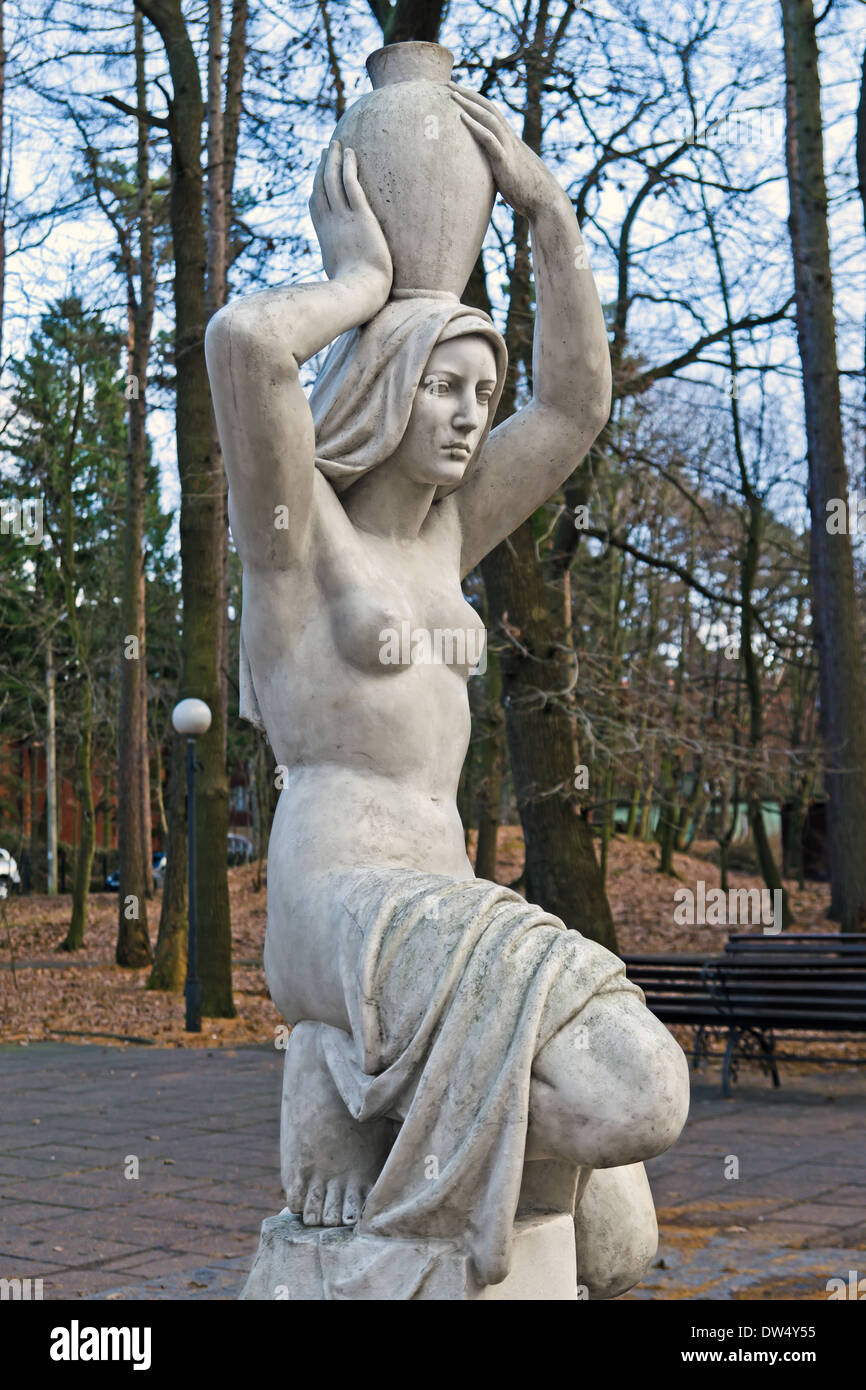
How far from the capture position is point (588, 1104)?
261cm

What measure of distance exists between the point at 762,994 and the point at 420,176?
22.4 feet

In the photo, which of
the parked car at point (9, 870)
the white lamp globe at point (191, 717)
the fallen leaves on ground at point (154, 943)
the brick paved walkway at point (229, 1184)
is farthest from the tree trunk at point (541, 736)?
the parked car at point (9, 870)

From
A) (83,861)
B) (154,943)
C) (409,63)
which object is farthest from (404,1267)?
(154,943)

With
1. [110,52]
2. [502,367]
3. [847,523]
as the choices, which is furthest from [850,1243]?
[110,52]

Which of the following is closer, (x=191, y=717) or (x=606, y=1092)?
(x=606, y=1092)

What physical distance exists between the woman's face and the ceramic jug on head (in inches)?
8.1

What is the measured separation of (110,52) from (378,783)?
12.1 m

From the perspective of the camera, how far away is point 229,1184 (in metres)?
6.57

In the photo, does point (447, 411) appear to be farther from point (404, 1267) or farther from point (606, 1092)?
point (404, 1267)

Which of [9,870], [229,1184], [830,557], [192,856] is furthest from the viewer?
[9,870]

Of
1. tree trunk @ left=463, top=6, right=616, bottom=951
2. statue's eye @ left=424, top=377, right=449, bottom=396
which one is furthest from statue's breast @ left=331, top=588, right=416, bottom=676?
tree trunk @ left=463, top=6, right=616, bottom=951

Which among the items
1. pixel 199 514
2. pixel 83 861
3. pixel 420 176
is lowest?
pixel 83 861

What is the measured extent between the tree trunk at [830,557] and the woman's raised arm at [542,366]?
11.2 meters
